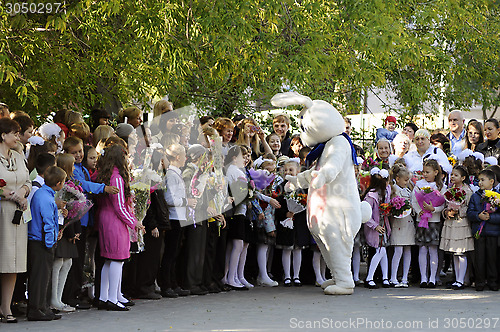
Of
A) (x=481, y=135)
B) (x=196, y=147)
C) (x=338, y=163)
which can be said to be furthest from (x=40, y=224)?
(x=481, y=135)

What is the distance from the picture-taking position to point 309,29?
1330 centimetres

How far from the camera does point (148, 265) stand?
10133mm

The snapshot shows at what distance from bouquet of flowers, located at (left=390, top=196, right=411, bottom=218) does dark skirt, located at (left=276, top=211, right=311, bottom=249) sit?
1.21m

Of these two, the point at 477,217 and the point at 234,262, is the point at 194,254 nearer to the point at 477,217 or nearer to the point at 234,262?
the point at 234,262

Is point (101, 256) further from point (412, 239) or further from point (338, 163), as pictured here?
point (412, 239)

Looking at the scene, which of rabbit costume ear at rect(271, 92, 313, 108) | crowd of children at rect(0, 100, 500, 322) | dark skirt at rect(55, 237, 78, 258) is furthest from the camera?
rabbit costume ear at rect(271, 92, 313, 108)

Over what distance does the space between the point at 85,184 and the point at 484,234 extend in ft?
17.8

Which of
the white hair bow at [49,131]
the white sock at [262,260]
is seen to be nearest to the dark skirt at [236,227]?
the white sock at [262,260]

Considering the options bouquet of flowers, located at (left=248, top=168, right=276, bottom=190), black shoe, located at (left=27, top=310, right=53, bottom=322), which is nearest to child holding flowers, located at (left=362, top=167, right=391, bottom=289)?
A: bouquet of flowers, located at (left=248, top=168, right=276, bottom=190)

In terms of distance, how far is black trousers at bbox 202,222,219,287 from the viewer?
10.9 m

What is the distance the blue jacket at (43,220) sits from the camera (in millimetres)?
8453

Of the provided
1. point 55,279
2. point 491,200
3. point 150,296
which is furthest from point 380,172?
point 55,279

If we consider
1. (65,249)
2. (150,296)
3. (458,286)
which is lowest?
(150,296)

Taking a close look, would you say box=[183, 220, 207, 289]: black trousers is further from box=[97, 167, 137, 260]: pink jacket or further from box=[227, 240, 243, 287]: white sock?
box=[97, 167, 137, 260]: pink jacket
